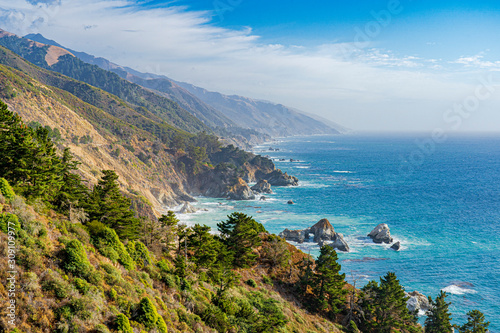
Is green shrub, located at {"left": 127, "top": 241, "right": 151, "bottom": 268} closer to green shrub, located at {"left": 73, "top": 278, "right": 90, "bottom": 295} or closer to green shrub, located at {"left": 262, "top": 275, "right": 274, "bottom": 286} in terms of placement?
green shrub, located at {"left": 73, "top": 278, "right": 90, "bottom": 295}

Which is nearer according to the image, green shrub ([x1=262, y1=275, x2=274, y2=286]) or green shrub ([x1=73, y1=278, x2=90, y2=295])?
green shrub ([x1=73, y1=278, x2=90, y2=295])

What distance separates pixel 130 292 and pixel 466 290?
218 ft

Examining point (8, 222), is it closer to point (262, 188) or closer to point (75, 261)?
point (75, 261)

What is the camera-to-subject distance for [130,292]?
19906mm

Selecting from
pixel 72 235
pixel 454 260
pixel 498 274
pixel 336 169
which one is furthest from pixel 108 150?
pixel 336 169

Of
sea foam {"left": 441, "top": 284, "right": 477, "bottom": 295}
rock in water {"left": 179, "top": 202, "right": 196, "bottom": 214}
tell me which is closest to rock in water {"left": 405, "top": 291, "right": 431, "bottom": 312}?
sea foam {"left": 441, "top": 284, "right": 477, "bottom": 295}

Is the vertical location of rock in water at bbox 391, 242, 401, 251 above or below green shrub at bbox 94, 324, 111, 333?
below

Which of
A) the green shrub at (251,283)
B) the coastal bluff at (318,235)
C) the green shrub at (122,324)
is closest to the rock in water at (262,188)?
the coastal bluff at (318,235)

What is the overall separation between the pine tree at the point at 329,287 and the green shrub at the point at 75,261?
3336 centimetres

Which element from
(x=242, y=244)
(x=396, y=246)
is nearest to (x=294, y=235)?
(x=396, y=246)

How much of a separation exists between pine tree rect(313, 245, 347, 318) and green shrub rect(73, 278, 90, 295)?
3364 cm

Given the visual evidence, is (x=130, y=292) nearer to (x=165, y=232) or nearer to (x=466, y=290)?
(x=165, y=232)

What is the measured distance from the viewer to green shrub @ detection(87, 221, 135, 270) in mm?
23300

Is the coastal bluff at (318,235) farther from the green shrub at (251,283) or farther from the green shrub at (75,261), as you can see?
the green shrub at (75,261)
